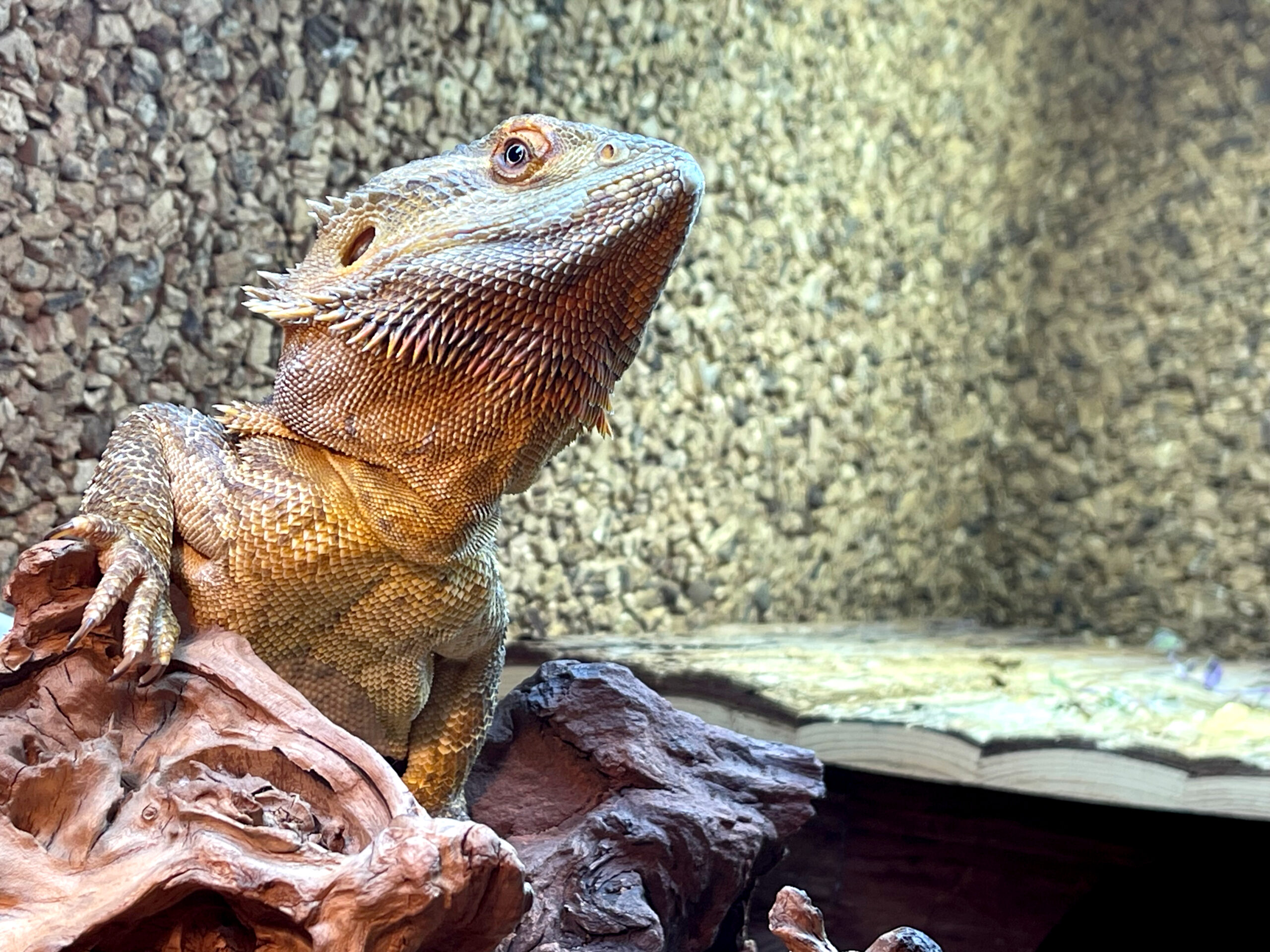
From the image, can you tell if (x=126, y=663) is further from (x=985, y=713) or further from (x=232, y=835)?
(x=985, y=713)

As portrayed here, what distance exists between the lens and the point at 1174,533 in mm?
4766

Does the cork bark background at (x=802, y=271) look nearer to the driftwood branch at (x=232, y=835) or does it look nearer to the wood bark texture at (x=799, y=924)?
the driftwood branch at (x=232, y=835)

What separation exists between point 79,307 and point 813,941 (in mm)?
2084

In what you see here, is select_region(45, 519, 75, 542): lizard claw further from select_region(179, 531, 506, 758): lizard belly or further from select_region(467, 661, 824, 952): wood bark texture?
select_region(467, 661, 824, 952): wood bark texture

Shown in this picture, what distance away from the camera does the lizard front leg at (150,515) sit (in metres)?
1.43

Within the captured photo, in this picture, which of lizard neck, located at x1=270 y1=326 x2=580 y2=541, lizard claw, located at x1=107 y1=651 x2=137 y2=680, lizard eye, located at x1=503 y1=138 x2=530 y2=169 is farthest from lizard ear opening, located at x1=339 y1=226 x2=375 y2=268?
lizard claw, located at x1=107 y1=651 x2=137 y2=680

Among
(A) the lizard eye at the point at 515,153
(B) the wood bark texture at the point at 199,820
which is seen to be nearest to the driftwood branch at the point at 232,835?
(B) the wood bark texture at the point at 199,820

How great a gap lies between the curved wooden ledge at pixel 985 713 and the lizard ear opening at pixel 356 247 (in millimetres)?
1737

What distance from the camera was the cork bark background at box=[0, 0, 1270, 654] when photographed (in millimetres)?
2664

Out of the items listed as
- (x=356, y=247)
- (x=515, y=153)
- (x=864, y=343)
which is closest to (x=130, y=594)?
(x=356, y=247)

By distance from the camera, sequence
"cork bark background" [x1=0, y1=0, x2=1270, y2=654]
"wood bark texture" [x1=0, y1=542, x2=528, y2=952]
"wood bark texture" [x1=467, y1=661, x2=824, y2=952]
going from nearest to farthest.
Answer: "wood bark texture" [x1=0, y1=542, x2=528, y2=952]
"wood bark texture" [x1=467, y1=661, x2=824, y2=952]
"cork bark background" [x1=0, y1=0, x2=1270, y2=654]

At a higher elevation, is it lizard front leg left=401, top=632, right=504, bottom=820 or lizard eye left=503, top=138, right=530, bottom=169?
lizard eye left=503, top=138, right=530, bottom=169

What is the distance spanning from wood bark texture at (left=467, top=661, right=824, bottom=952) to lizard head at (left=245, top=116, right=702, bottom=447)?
2.45ft

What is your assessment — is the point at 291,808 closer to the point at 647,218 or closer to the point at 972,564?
the point at 647,218
